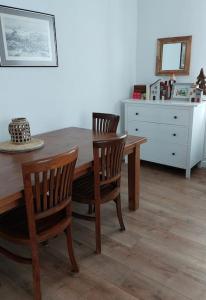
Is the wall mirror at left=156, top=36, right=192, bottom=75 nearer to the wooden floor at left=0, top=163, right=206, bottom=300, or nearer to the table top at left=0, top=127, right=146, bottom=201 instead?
the table top at left=0, top=127, right=146, bottom=201

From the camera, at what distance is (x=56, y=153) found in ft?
6.44

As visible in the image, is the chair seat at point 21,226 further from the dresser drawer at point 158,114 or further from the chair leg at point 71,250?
the dresser drawer at point 158,114

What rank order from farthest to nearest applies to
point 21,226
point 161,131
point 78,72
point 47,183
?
1. point 161,131
2. point 78,72
3. point 21,226
4. point 47,183

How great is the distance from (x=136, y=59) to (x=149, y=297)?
325 centimetres

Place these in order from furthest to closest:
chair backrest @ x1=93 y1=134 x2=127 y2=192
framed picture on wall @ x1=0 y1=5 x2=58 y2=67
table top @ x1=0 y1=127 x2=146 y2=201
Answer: framed picture on wall @ x1=0 y1=5 x2=58 y2=67 → chair backrest @ x1=93 y1=134 x2=127 y2=192 → table top @ x1=0 y1=127 x2=146 y2=201

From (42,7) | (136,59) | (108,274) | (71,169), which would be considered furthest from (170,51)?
(108,274)

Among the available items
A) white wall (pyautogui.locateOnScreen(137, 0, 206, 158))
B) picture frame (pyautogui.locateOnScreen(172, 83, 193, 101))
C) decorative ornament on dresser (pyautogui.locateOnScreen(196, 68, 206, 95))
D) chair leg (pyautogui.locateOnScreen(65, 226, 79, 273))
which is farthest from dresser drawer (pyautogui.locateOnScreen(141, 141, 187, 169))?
chair leg (pyautogui.locateOnScreen(65, 226, 79, 273))

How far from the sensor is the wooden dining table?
1.37 m

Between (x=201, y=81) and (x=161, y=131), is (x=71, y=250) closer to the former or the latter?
(x=161, y=131)

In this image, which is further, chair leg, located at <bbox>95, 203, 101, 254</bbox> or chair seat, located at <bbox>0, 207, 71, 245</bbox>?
chair leg, located at <bbox>95, 203, 101, 254</bbox>

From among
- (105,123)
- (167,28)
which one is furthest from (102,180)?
(167,28)

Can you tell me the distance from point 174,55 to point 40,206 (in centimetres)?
290

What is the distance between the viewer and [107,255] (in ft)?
6.40

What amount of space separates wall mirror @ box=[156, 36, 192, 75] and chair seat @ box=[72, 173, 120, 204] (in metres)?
2.15
